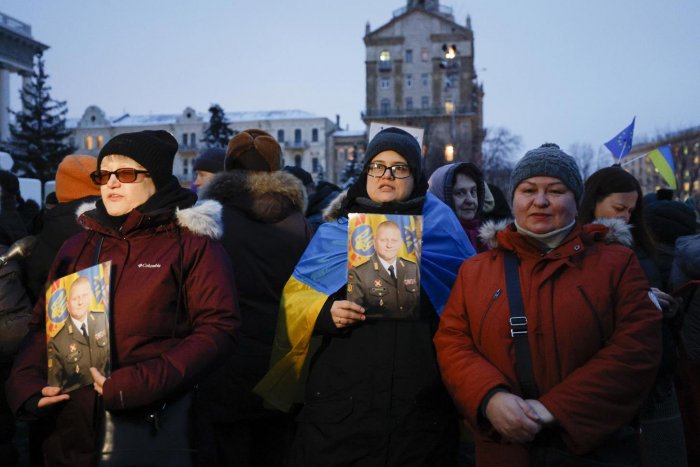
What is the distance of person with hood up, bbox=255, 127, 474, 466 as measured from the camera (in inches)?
125

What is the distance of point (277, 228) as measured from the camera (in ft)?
14.6

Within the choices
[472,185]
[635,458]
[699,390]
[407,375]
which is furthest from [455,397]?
[472,185]

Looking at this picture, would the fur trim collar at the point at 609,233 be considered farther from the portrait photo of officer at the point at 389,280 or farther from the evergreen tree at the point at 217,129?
the evergreen tree at the point at 217,129

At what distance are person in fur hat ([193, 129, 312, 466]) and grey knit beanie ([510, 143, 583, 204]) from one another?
1855 millimetres

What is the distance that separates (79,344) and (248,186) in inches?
77.6

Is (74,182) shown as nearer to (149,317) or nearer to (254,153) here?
(254,153)

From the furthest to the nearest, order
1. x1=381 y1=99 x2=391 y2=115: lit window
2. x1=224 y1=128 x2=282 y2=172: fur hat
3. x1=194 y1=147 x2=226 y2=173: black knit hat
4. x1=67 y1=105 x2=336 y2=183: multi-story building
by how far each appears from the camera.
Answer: x1=67 y1=105 x2=336 y2=183: multi-story building
x1=381 y1=99 x2=391 y2=115: lit window
x1=194 y1=147 x2=226 y2=173: black knit hat
x1=224 y1=128 x2=282 y2=172: fur hat

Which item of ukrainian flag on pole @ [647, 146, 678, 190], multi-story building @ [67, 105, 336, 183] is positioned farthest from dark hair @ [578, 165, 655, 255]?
multi-story building @ [67, 105, 336, 183]

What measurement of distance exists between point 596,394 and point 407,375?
37.2 inches

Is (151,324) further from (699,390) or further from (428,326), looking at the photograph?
(699,390)

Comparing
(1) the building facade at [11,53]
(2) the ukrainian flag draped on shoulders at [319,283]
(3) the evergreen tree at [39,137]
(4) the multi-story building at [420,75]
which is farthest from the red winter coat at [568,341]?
(4) the multi-story building at [420,75]

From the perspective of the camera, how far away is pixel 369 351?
128 inches

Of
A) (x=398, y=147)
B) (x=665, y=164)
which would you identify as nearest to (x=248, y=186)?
(x=398, y=147)

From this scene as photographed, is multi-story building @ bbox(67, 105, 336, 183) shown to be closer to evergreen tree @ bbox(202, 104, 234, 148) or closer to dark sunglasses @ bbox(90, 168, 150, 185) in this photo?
evergreen tree @ bbox(202, 104, 234, 148)
